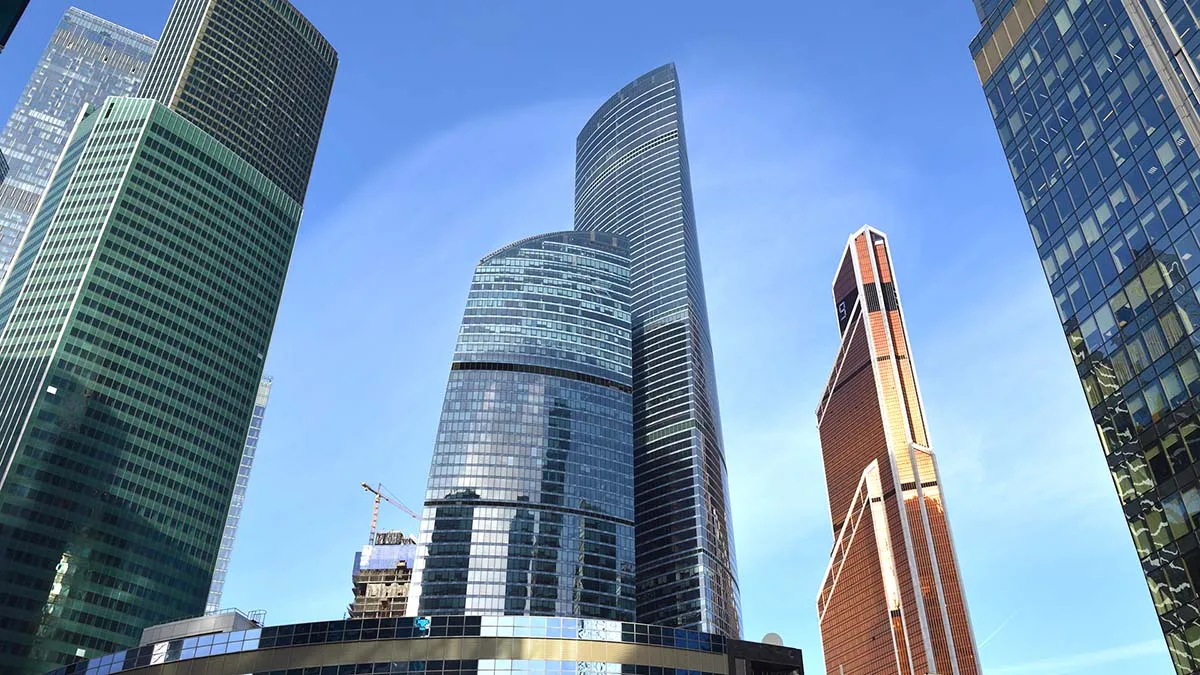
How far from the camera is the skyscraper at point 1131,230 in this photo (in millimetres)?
56031

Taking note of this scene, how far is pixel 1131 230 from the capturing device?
2509 inches

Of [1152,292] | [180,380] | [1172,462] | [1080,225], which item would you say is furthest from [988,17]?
[180,380]

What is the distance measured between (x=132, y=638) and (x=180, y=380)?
1955 inches

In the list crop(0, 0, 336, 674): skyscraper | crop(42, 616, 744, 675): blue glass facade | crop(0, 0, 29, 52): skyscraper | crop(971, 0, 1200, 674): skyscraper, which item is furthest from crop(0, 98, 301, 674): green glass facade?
crop(0, 0, 29, 52): skyscraper

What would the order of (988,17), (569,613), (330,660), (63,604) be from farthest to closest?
1. (569,613)
2. (63,604)
3. (988,17)
4. (330,660)

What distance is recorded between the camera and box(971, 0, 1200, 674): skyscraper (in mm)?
56031

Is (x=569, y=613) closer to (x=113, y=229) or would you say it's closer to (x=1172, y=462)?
(x=113, y=229)

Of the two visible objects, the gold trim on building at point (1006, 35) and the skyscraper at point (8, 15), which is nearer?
the skyscraper at point (8, 15)

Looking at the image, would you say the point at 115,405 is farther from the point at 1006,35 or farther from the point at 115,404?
the point at 1006,35

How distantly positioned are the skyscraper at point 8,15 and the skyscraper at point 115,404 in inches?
6394

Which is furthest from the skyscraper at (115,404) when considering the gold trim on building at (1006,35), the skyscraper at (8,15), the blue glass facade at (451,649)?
the skyscraper at (8,15)

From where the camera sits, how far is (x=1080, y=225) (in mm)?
69125

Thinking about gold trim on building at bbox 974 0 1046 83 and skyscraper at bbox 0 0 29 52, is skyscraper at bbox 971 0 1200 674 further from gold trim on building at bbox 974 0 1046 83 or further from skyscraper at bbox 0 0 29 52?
skyscraper at bbox 0 0 29 52

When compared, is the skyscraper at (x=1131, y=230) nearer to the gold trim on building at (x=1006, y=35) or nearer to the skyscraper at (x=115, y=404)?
the gold trim on building at (x=1006, y=35)
